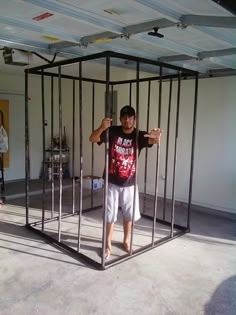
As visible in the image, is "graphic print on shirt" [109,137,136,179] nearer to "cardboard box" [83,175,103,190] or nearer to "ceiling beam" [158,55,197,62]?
"ceiling beam" [158,55,197,62]

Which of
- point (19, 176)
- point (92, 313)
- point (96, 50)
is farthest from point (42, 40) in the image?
point (19, 176)

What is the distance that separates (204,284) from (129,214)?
0.94 metres

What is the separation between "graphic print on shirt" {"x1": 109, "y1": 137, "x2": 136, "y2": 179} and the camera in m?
2.88

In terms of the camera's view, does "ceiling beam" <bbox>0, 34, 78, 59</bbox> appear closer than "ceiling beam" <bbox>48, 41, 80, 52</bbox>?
Yes

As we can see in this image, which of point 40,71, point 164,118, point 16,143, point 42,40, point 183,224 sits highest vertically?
point 42,40

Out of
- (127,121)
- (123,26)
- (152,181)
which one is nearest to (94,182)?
(152,181)

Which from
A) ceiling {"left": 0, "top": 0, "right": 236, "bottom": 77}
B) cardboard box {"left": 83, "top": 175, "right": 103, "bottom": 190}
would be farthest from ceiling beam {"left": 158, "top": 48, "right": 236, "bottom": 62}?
cardboard box {"left": 83, "top": 175, "right": 103, "bottom": 190}

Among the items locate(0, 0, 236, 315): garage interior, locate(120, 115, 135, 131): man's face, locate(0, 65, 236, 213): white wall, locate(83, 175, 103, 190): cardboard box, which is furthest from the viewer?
locate(83, 175, 103, 190): cardboard box

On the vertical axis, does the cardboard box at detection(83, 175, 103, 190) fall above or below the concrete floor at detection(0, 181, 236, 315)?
above

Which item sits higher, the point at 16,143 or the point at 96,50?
the point at 96,50

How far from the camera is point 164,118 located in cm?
485

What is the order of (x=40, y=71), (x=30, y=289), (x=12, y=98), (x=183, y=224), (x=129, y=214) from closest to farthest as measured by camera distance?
(x=30, y=289)
(x=129, y=214)
(x=40, y=71)
(x=183, y=224)
(x=12, y=98)

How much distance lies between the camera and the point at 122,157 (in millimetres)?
2898

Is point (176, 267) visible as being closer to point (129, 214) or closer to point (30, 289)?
point (129, 214)
